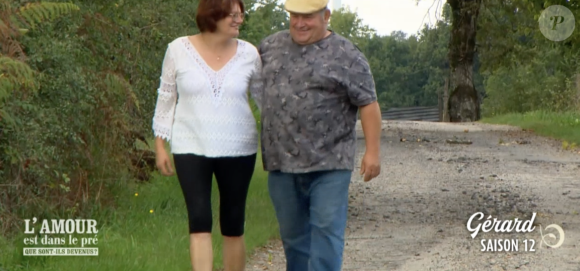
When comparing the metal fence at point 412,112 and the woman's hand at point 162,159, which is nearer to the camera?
the woman's hand at point 162,159

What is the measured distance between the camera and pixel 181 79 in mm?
6367

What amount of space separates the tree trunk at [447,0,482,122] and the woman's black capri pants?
31693mm

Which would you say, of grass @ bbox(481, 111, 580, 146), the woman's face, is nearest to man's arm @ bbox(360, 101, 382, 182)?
the woman's face

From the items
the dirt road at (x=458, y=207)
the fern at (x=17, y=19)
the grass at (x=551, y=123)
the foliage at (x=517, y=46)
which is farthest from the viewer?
the foliage at (x=517, y=46)

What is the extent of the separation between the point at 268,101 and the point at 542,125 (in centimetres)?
2086

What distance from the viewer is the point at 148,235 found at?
9086 millimetres

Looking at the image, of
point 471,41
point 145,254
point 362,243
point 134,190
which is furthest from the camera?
point 471,41

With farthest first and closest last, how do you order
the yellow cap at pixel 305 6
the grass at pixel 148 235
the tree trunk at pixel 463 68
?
the tree trunk at pixel 463 68
the grass at pixel 148 235
the yellow cap at pixel 305 6

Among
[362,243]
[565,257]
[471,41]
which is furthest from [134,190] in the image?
[471,41]

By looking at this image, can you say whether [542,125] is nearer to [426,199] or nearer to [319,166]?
[426,199]

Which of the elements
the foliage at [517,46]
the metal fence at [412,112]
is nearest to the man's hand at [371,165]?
the foliage at [517,46]

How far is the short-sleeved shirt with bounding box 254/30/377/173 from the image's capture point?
6.15 meters

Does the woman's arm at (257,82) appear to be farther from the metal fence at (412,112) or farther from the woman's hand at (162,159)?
the metal fence at (412,112)

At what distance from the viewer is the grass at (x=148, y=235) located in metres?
7.61
